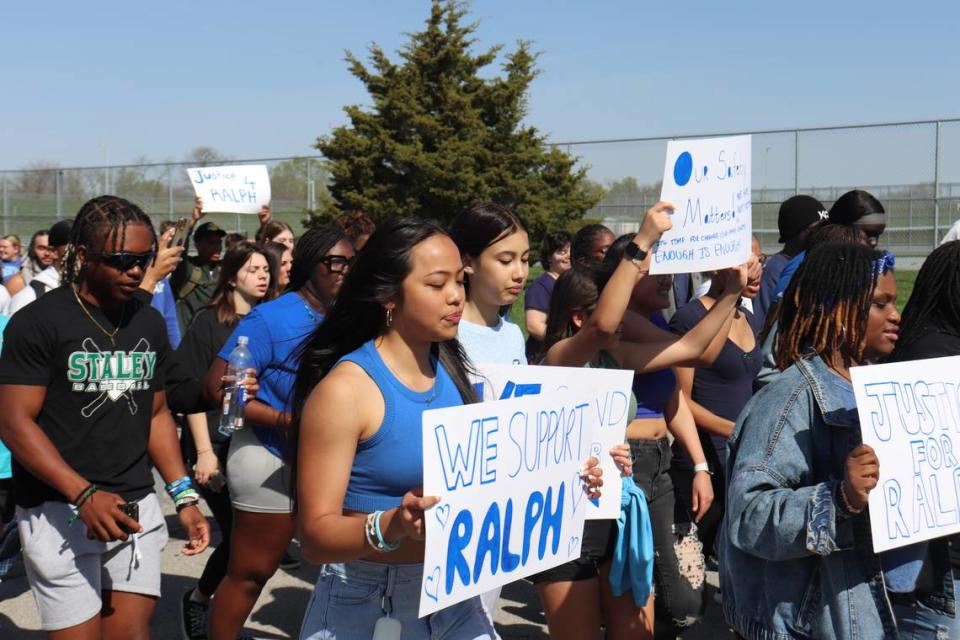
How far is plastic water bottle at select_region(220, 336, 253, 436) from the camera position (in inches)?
178

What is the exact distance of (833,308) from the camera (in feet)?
9.98

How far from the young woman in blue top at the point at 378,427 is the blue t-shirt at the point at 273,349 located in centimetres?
152

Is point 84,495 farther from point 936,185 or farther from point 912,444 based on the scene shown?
point 936,185

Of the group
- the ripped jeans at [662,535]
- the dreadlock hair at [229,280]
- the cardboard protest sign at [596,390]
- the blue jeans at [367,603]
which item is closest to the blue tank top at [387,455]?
Answer: the blue jeans at [367,603]

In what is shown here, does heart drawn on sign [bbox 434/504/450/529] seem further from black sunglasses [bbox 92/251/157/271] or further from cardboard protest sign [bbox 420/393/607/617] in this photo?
black sunglasses [bbox 92/251/157/271]

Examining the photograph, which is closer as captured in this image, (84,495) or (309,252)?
(84,495)

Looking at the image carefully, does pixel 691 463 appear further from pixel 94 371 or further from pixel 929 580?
pixel 94 371

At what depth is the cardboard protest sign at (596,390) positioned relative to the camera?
3525 millimetres

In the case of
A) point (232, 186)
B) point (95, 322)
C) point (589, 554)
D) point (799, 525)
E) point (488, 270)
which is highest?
point (232, 186)

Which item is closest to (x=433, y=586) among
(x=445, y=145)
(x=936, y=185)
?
(x=936, y=185)

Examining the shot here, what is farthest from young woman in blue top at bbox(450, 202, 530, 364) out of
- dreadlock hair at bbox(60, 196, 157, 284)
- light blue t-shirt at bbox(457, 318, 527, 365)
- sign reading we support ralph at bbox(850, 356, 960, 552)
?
sign reading we support ralph at bbox(850, 356, 960, 552)

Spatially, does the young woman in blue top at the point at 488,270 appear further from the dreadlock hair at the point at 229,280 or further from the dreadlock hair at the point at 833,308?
the dreadlock hair at the point at 229,280

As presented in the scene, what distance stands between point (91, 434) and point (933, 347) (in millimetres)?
2911

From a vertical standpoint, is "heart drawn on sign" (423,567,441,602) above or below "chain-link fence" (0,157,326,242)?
below
